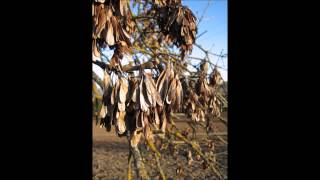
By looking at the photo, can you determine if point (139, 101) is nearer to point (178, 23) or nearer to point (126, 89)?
point (126, 89)

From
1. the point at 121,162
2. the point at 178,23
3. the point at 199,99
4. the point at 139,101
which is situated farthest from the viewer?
the point at 121,162

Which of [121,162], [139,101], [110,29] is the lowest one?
[121,162]

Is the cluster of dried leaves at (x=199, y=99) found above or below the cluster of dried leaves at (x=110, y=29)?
below

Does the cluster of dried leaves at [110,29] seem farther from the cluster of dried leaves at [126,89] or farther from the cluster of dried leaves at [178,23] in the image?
the cluster of dried leaves at [178,23]

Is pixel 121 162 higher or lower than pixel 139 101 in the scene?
lower

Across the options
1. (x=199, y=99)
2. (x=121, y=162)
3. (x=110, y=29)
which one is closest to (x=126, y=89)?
(x=110, y=29)

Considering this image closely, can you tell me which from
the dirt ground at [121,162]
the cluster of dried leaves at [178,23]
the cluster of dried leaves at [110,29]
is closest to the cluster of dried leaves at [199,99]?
the cluster of dried leaves at [178,23]

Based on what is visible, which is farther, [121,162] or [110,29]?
[121,162]
